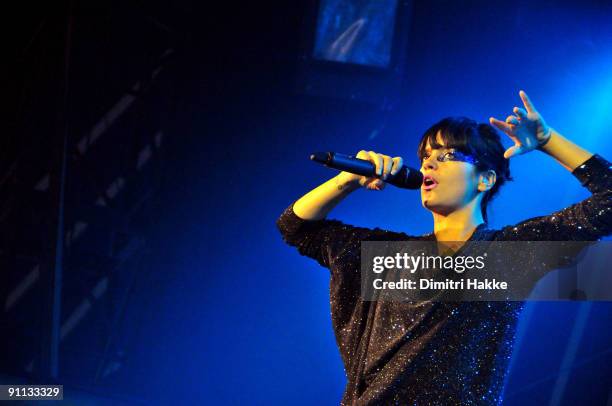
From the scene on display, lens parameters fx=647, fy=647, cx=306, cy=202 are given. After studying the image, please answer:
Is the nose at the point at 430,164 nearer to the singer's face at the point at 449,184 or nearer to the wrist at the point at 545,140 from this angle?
the singer's face at the point at 449,184

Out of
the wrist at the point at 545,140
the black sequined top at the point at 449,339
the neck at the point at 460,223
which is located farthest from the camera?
the neck at the point at 460,223

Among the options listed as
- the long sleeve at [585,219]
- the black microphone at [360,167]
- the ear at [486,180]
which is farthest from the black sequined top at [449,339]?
the black microphone at [360,167]

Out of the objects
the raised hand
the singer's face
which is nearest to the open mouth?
the singer's face

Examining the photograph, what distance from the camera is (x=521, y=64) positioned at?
333 centimetres

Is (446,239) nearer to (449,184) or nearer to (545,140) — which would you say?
(449,184)

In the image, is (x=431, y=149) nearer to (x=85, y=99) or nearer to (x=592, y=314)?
(x=592, y=314)

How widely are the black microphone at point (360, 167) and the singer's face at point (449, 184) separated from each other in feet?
0.31

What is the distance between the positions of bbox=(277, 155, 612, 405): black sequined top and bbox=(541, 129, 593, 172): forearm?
0.7 inches

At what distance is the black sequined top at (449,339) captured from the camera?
4.75ft

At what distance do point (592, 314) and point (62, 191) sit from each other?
2.77m

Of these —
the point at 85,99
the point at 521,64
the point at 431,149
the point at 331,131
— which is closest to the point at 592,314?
the point at 521,64

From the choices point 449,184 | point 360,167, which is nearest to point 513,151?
point 449,184

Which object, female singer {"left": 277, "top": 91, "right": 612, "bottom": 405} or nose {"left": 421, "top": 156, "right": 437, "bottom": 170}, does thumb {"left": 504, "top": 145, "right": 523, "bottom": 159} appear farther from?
nose {"left": 421, "top": 156, "right": 437, "bottom": 170}

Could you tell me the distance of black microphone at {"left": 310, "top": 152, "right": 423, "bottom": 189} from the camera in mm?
1458
